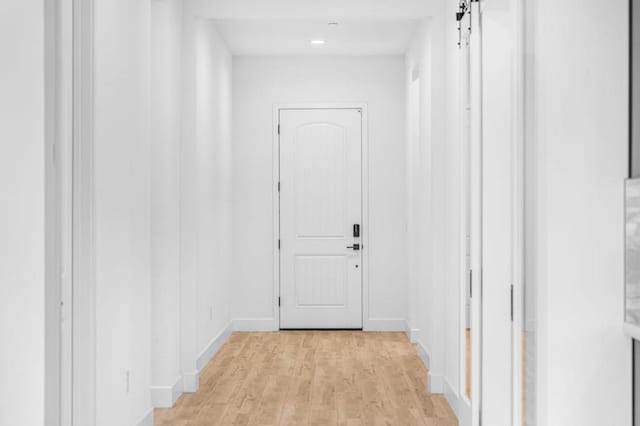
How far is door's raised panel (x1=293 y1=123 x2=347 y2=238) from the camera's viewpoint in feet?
21.2

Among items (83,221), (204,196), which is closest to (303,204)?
(204,196)

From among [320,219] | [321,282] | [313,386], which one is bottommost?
[313,386]

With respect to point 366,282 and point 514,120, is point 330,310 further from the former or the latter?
point 514,120

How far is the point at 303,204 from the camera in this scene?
647cm

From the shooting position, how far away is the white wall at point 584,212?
168 centimetres

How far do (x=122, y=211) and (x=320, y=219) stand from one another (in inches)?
140

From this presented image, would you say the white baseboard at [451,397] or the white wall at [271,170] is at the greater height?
the white wall at [271,170]

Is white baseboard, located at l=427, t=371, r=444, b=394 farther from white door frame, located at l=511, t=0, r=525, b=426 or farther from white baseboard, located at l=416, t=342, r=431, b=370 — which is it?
white door frame, located at l=511, t=0, r=525, b=426

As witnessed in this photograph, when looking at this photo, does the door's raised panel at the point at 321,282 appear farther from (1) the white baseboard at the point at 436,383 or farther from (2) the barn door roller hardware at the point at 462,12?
(2) the barn door roller hardware at the point at 462,12

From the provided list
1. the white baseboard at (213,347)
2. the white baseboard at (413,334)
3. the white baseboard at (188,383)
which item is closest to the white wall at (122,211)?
the white baseboard at (188,383)

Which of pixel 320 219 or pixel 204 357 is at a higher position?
pixel 320 219

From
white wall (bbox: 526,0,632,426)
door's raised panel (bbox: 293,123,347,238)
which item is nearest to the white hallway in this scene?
white wall (bbox: 526,0,632,426)
